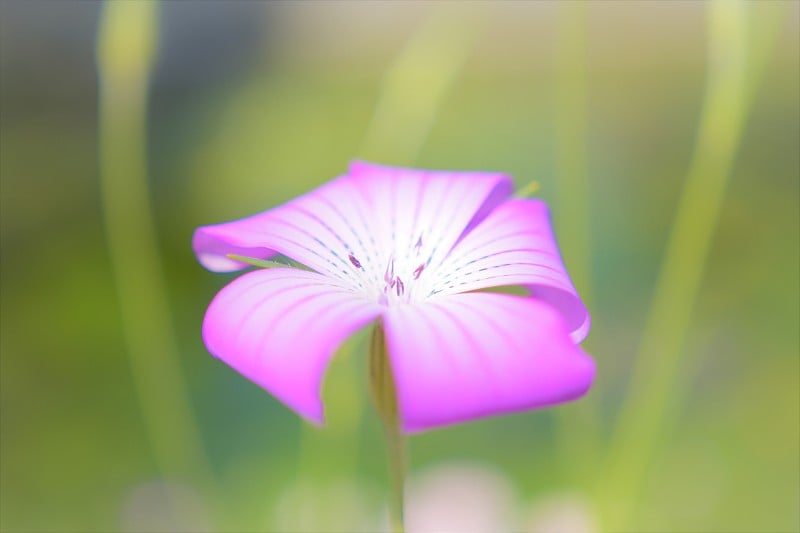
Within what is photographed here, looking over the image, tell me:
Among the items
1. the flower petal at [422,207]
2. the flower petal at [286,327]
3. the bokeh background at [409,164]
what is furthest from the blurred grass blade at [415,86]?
the flower petal at [286,327]

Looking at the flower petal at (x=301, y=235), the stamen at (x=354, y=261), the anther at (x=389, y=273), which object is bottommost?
the anther at (x=389, y=273)

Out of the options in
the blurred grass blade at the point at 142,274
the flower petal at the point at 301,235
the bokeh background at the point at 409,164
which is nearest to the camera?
the flower petal at the point at 301,235

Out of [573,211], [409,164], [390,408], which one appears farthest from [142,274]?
[390,408]

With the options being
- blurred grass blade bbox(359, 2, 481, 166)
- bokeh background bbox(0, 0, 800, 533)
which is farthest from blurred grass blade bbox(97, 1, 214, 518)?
blurred grass blade bbox(359, 2, 481, 166)

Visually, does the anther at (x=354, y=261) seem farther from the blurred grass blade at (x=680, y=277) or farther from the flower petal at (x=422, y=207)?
the blurred grass blade at (x=680, y=277)

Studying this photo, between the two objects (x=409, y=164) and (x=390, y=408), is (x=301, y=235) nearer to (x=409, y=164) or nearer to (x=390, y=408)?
(x=390, y=408)

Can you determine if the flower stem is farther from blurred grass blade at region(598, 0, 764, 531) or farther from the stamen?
blurred grass blade at region(598, 0, 764, 531)
